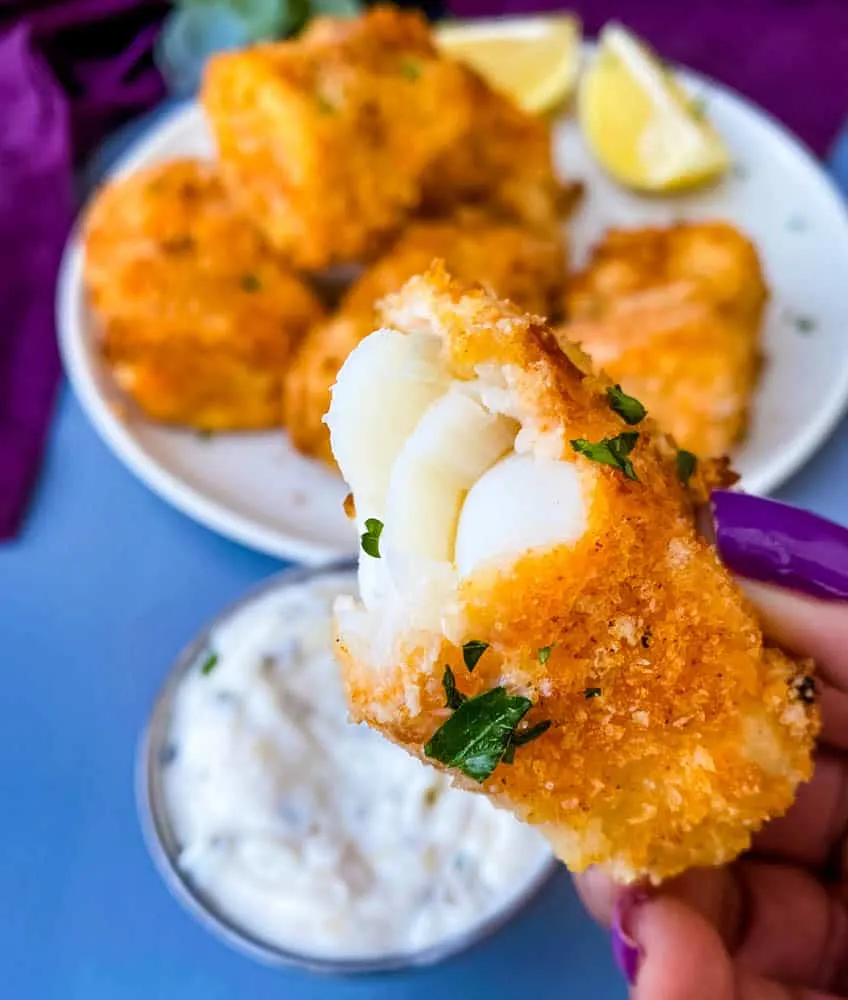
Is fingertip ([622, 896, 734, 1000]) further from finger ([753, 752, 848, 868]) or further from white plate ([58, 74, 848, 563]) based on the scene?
white plate ([58, 74, 848, 563])

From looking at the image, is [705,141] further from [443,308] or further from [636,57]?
[443,308]

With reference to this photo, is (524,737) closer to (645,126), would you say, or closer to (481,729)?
(481,729)

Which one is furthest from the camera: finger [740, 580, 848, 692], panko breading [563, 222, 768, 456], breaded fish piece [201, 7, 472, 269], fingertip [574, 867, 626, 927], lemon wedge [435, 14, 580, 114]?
lemon wedge [435, 14, 580, 114]

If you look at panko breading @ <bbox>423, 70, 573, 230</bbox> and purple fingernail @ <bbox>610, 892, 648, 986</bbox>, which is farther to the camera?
panko breading @ <bbox>423, 70, 573, 230</bbox>

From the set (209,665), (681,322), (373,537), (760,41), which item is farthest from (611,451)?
(760,41)

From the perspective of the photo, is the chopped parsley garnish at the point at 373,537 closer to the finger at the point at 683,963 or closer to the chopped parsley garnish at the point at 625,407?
the chopped parsley garnish at the point at 625,407

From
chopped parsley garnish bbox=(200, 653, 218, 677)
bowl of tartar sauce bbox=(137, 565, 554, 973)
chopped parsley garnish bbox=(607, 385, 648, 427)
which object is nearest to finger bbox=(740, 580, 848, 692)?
chopped parsley garnish bbox=(607, 385, 648, 427)
